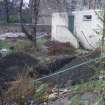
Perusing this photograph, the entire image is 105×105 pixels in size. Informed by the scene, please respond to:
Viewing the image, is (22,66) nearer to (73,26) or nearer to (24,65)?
(24,65)

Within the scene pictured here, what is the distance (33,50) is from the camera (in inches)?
834

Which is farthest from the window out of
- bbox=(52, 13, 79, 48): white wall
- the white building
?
bbox=(52, 13, 79, 48): white wall

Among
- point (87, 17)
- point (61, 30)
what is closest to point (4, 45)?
point (61, 30)

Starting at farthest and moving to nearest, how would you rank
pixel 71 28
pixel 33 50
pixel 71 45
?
1. pixel 71 28
2. pixel 71 45
3. pixel 33 50

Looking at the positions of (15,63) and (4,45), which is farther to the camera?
(4,45)

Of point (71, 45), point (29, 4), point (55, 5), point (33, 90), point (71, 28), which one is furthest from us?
point (55, 5)

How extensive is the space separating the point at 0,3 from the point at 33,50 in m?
15.6

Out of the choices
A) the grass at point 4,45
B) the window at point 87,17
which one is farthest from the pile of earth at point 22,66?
the window at point 87,17

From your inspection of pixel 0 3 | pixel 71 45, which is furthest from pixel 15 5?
pixel 71 45

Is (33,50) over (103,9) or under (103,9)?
under

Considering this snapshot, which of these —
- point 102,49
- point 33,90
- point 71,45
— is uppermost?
point 102,49

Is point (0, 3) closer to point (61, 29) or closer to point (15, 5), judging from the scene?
point (15, 5)

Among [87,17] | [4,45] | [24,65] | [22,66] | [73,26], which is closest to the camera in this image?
[22,66]

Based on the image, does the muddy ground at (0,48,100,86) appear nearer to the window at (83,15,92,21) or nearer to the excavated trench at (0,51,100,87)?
the excavated trench at (0,51,100,87)
